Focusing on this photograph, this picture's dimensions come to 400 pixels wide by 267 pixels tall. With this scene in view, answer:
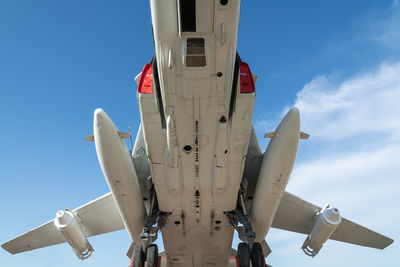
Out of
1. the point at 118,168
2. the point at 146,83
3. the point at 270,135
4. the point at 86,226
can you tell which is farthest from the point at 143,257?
the point at 270,135

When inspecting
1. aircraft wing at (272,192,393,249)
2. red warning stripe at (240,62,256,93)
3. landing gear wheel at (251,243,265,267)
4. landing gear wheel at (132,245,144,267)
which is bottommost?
aircraft wing at (272,192,393,249)

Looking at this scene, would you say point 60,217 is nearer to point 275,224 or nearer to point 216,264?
point 216,264

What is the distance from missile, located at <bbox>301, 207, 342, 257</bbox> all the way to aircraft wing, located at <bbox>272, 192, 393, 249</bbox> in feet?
3.31

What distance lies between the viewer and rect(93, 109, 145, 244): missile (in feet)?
21.5

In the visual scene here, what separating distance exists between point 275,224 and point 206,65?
7.39 meters

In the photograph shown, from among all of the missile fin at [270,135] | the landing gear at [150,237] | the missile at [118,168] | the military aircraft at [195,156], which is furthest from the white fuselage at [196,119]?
the missile fin at [270,135]

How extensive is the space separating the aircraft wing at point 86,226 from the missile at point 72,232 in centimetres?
111

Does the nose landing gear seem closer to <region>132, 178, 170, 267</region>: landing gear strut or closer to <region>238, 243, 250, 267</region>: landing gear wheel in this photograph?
<region>238, 243, 250, 267</region>: landing gear wheel

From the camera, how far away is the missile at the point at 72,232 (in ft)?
26.6

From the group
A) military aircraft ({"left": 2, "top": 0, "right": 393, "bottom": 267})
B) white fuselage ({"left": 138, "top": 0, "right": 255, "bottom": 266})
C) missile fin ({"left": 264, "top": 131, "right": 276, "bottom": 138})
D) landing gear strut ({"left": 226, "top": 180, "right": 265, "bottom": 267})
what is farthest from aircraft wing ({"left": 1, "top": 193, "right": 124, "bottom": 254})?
missile fin ({"left": 264, "top": 131, "right": 276, "bottom": 138})

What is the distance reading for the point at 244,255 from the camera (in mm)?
6973

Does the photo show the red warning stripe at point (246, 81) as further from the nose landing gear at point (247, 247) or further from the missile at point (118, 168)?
the nose landing gear at point (247, 247)

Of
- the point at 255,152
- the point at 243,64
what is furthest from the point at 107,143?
the point at 255,152

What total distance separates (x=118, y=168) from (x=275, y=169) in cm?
360
